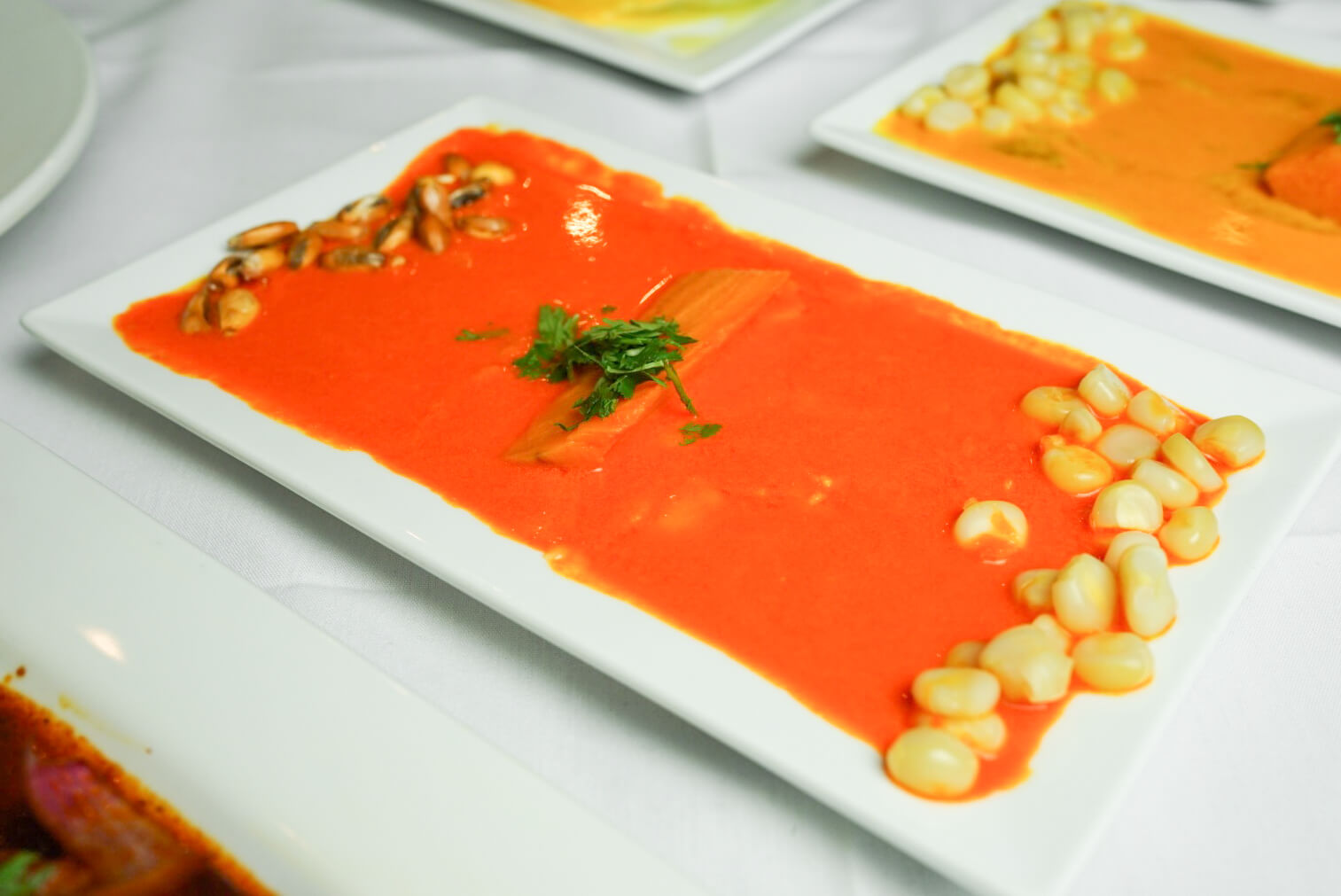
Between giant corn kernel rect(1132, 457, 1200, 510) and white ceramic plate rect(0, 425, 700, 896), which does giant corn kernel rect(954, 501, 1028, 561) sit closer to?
giant corn kernel rect(1132, 457, 1200, 510)

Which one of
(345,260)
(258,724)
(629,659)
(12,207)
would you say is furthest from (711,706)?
(12,207)

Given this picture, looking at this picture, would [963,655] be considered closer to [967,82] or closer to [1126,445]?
[1126,445]

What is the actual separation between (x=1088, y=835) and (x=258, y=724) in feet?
2.26

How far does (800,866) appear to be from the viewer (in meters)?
0.96

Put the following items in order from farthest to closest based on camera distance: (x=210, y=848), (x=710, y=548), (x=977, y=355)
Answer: (x=977, y=355) < (x=710, y=548) < (x=210, y=848)

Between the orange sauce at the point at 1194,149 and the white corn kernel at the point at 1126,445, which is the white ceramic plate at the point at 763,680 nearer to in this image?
the white corn kernel at the point at 1126,445

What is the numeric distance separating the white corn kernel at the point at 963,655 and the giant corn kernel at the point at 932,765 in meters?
0.10

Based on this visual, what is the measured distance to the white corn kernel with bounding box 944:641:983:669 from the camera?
0.97 meters

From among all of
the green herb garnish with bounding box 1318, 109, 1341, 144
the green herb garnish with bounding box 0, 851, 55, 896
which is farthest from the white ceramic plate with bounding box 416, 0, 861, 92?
the green herb garnish with bounding box 0, 851, 55, 896

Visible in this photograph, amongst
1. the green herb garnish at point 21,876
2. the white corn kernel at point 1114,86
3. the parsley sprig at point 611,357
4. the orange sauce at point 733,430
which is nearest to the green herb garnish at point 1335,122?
the white corn kernel at point 1114,86

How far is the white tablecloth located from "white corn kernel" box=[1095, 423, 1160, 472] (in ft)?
0.63

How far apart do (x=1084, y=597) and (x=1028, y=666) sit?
0.11 meters

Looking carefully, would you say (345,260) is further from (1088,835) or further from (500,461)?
(1088,835)

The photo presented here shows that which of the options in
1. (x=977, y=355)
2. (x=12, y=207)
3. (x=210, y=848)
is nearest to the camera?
(x=210, y=848)
